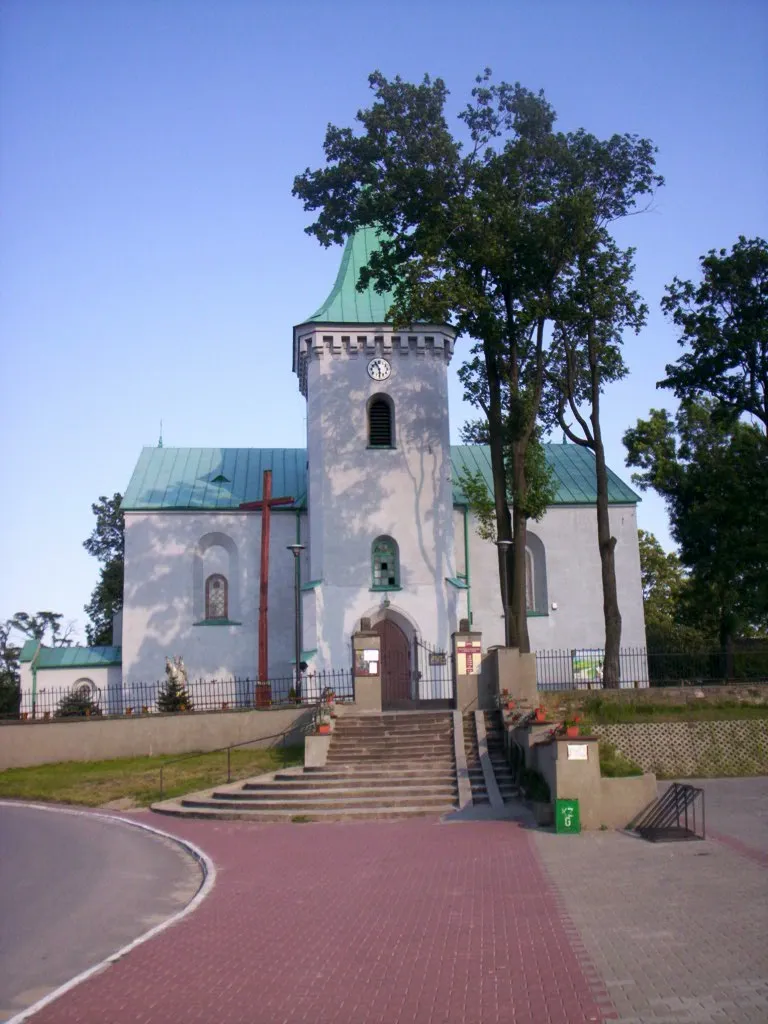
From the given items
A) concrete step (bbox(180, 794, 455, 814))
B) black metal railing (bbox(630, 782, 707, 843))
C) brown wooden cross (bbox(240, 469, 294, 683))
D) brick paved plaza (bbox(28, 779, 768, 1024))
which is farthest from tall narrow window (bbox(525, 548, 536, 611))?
brick paved plaza (bbox(28, 779, 768, 1024))

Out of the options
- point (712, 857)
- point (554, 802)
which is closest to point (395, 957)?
point (712, 857)

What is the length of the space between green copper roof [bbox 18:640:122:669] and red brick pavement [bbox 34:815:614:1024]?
74.4ft

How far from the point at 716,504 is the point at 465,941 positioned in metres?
23.7

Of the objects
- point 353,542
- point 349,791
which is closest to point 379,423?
point 353,542

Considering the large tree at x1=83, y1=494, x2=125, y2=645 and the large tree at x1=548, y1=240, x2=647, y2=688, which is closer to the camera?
the large tree at x1=548, y1=240, x2=647, y2=688

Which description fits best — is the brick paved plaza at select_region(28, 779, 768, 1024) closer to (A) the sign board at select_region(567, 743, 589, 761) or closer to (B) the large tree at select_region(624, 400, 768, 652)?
(A) the sign board at select_region(567, 743, 589, 761)

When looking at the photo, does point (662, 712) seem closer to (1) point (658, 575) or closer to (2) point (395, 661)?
(2) point (395, 661)

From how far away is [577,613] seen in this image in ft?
117

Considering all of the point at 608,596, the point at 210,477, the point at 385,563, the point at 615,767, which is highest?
the point at 210,477

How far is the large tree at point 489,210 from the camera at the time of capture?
26.0 meters

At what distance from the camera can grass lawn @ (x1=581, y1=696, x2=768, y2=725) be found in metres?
24.3

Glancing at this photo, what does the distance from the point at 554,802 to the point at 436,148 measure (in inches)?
666

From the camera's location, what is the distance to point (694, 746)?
23.8m

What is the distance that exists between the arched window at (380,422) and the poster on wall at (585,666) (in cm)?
901
